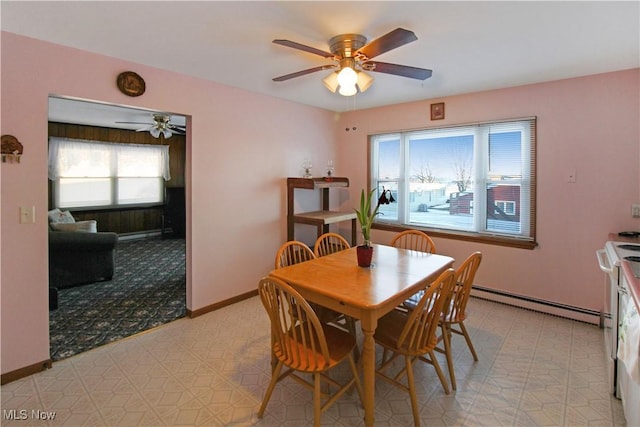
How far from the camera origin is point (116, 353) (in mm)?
2613

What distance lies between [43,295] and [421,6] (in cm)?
320

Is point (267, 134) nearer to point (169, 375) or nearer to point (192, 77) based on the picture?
point (192, 77)

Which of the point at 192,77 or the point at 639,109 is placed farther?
the point at 192,77

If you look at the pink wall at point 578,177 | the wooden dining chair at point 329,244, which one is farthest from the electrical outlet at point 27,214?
the pink wall at point 578,177

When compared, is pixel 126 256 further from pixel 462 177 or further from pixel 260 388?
pixel 462 177

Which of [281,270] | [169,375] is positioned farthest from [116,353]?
[281,270]

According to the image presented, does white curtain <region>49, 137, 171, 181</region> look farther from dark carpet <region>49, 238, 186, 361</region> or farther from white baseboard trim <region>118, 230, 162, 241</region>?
dark carpet <region>49, 238, 186, 361</region>

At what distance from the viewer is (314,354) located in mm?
1663

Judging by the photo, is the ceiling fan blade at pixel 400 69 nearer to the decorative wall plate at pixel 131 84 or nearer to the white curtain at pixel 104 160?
the decorative wall plate at pixel 131 84

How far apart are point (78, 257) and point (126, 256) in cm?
164

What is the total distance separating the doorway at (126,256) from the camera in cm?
304

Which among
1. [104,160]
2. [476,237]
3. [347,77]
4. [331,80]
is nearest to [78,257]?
[104,160]

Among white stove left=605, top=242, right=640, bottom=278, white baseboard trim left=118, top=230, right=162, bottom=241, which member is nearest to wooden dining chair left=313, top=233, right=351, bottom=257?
white stove left=605, top=242, right=640, bottom=278

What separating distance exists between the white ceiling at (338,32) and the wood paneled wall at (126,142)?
185 inches
